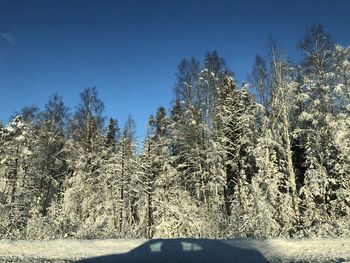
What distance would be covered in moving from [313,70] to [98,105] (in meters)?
19.7

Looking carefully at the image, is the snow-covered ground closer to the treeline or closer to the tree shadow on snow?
the tree shadow on snow

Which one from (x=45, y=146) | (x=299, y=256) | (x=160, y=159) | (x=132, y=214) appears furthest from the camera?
(x=45, y=146)

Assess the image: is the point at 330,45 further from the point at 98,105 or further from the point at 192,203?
the point at 98,105

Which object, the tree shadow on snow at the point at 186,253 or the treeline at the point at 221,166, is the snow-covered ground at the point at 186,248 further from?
the treeline at the point at 221,166

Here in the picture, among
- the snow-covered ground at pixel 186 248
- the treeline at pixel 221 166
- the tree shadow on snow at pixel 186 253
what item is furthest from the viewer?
the treeline at pixel 221 166

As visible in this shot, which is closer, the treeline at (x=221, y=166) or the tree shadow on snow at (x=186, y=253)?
the tree shadow on snow at (x=186, y=253)

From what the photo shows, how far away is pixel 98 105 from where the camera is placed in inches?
1503

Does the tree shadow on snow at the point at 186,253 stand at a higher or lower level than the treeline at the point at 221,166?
lower

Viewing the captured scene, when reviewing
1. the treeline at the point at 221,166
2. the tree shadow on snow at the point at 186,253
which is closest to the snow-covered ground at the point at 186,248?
the tree shadow on snow at the point at 186,253

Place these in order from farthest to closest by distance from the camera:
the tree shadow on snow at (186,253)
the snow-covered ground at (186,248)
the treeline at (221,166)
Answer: the treeline at (221,166) < the tree shadow on snow at (186,253) < the snow-covered ground at (186,248)

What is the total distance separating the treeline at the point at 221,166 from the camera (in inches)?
877

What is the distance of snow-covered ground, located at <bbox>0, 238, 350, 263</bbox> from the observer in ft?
40.3

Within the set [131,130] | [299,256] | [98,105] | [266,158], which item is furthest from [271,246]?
[98,105]

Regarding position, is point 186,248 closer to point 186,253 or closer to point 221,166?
point 186,253
